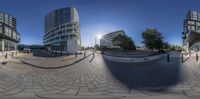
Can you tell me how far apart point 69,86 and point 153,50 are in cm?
1430

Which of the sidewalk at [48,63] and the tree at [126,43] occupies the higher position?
the tree at [126,43]

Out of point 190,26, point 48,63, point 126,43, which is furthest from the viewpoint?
point 190,26

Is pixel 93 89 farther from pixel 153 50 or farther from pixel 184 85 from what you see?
pixel 153 50

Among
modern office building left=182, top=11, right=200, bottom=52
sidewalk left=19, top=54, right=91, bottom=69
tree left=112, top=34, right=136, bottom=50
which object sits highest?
modern office building left=182, top=11, right=200, bottom=52

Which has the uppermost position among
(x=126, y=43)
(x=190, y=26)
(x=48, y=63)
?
(x=190, y=26)

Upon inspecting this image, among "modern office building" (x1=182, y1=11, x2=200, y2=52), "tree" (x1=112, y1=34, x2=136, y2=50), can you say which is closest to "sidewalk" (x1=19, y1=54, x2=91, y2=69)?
"modern office building" (x1=182, y1=11, x2=200, y2=52)

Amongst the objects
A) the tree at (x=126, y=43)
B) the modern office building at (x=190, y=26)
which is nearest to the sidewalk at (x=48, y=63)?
the modern office building at (x=190, y=26)

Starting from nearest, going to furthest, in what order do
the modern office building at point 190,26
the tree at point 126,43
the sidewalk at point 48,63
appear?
the sidewalk at point 48,63 < the modern office building at point 190,26 < the tree at point 126,43

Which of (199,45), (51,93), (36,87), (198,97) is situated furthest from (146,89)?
(199,45)

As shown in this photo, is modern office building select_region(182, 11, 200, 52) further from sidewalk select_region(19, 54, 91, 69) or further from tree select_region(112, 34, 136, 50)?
sidewalk select_region(19, 54, 91, 69)

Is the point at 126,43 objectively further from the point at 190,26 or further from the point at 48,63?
the point at 48,63

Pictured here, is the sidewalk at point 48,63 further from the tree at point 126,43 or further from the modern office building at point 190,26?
the tree at point 126,43

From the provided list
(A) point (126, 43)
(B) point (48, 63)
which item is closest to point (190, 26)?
(A) point (126, 43)

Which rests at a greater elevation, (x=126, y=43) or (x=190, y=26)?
(x=190, y=26)
